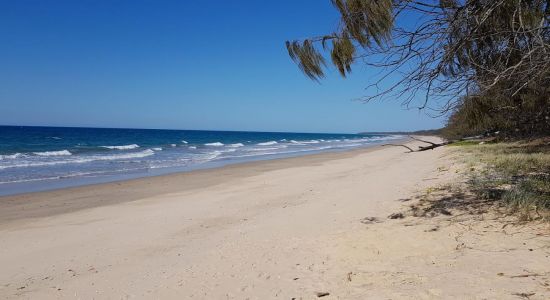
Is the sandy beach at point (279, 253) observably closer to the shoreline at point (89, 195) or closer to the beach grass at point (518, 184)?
the beach grass at point (518, 184)

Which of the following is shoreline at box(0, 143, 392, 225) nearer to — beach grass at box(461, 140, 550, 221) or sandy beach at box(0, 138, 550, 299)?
sandy beach at box(0, 138, 550, 299)

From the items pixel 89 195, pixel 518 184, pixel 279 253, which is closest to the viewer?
pixel 279 253

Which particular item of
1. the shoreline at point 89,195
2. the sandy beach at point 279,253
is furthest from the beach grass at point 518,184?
the shoreline at point 89,195

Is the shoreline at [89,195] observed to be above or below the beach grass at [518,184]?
below

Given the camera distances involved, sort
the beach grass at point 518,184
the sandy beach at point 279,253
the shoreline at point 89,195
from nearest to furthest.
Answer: the sandy beach at point 279,253, the beach grass at point 518,184, the shoreline at point 89,195

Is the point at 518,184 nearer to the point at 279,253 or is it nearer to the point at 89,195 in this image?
the point at 279,253

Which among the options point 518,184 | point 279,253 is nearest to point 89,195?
point 279,253

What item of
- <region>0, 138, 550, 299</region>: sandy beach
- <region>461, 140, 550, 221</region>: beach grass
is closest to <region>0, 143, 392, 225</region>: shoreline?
<region>0, 138, 550, 299</region>: sandy beach

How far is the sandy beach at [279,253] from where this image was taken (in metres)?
3.55

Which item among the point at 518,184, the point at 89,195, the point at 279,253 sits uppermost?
the point at 518,184

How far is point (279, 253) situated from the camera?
15.5 feet

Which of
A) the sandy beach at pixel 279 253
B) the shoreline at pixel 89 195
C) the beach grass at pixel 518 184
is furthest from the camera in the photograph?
the shoreline at pixel 89 195

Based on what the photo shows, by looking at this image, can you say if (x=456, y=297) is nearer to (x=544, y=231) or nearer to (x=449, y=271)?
(x=449, y=271)

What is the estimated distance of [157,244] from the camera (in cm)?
570
